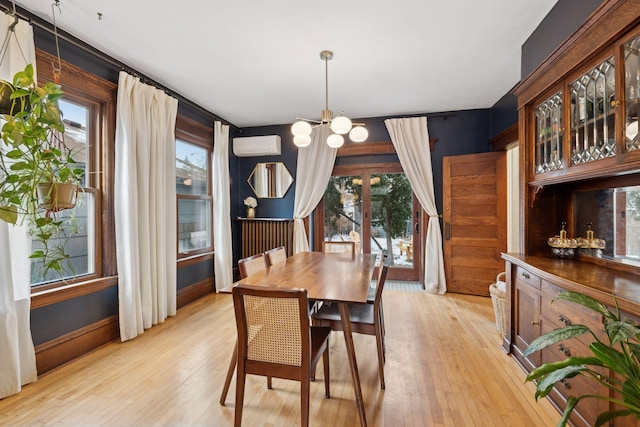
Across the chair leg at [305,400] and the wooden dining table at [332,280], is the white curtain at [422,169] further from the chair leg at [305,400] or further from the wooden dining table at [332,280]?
the chair leg at [305,400]

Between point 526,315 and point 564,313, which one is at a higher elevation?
point 564,313

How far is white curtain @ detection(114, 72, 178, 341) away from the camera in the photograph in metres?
2.87

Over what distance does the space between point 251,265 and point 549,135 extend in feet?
8.43

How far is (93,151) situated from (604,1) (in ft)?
12.9

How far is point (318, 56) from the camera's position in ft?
9.36

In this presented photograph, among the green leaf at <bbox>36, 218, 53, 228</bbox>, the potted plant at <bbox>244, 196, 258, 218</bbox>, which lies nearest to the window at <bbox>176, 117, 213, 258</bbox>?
the potted plant at <bbox>244, 196, 258, 218</bbox>

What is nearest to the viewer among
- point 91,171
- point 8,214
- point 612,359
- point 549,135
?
point 612,359

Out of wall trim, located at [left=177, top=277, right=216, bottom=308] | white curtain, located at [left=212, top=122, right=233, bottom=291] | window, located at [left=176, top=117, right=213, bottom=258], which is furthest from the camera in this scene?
white curtain, located at [left=212, top=122, right=233, bottom=291]

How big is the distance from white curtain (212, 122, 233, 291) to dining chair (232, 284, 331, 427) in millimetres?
2983

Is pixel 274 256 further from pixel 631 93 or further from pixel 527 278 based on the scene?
pixel 631 93

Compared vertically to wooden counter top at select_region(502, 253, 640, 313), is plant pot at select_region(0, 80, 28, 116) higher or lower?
higher

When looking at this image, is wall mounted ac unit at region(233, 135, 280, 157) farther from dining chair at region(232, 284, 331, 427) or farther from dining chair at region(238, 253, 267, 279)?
dining chair at region(232, 284, 331, 427)

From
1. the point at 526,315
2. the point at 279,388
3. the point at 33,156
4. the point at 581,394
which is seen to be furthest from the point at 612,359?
the point at 33,156

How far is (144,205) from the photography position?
10.1ft
